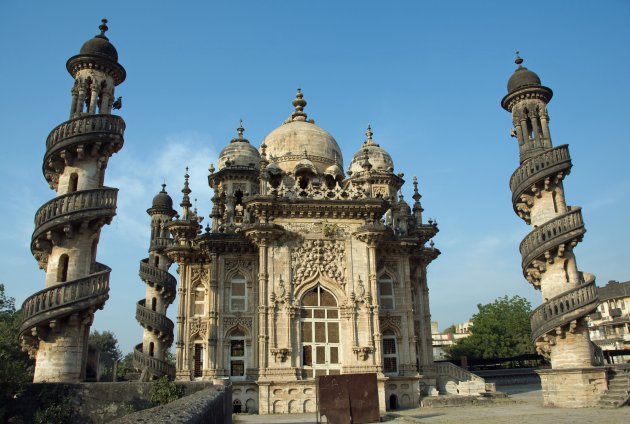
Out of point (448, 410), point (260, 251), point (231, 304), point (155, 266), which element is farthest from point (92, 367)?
point (448, 410)

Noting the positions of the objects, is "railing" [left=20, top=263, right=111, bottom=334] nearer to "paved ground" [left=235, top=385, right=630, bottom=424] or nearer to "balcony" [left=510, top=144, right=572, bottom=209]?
"paved ground" [left=235, top=385, right=630, bottom=424]

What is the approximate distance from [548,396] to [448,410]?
4.09m

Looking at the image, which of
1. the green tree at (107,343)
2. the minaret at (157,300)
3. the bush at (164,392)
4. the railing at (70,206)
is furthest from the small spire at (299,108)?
the green tree at (107,343)

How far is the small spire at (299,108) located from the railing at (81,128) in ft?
Result: 58.6

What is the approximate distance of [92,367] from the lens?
30.9 meters

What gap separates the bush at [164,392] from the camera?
14344 millimetres

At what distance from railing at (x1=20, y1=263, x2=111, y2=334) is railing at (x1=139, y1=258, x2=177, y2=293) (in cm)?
1596

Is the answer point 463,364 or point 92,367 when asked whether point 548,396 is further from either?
point 92,367

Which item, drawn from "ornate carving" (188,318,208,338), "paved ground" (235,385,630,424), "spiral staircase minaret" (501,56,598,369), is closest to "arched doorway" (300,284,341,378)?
"paved ground" (235,385,630,424)

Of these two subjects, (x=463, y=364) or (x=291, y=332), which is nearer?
(x=291, y=332)

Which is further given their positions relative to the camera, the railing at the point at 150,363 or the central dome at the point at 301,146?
the central dome at the point at 301,146

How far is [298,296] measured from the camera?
24359mm

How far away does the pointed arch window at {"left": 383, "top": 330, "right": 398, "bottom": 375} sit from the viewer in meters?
27.0

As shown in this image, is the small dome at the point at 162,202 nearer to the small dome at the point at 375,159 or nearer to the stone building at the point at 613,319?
the small dome at the point at 375,159
